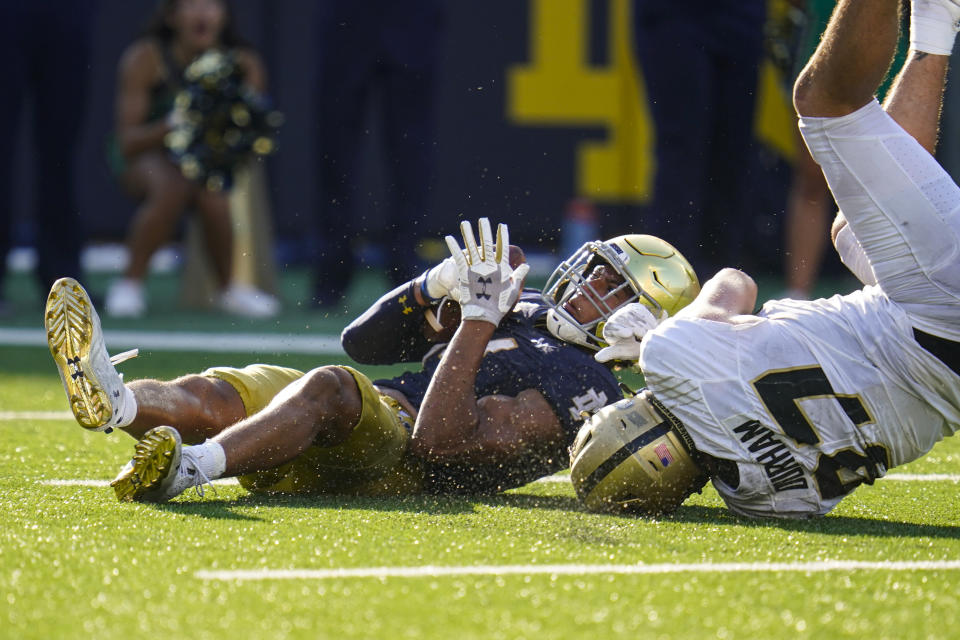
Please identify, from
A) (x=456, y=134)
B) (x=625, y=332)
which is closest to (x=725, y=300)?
(x=625, y=332)

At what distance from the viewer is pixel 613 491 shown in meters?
3.27

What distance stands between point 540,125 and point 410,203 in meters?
4.27

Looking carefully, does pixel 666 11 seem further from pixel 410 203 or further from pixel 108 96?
pixel 108 96

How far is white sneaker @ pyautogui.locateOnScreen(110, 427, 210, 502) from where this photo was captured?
3156 millimetres

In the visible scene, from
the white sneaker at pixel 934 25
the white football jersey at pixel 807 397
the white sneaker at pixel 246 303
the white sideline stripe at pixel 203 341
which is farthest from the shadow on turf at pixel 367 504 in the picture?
the white sneaker at pixel 246 303

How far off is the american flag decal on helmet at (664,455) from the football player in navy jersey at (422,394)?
30cm

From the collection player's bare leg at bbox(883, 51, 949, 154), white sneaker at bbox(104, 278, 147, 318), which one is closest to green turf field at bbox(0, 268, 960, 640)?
player's bare leg at bbox(883, 51, 949, 154)

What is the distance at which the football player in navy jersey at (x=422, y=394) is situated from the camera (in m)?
3.27

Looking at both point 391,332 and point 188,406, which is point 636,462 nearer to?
point 391,332

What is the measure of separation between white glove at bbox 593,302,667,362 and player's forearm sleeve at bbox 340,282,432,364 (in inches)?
23.4

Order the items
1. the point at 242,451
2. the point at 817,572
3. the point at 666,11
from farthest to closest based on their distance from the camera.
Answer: the point at 666,11
the point at 242,451
the point at 817,572

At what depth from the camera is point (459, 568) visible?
8.66 feet

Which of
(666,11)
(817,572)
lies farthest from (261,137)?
(817,572)

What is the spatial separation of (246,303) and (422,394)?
4952 millimetres
